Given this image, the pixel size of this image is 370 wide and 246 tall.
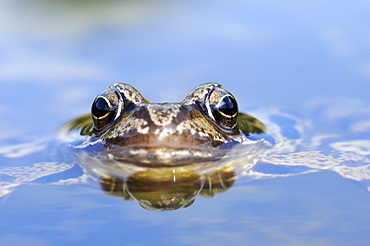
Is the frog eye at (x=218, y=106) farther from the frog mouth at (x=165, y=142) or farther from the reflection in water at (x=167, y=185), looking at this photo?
the reflection in water at (x=167, y=185)

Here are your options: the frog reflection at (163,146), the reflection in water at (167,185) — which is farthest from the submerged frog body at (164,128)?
the reflection in water at (167,185)

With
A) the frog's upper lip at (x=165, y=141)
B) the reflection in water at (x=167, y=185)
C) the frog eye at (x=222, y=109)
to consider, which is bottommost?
the reflection in water at (x=167, y=185)

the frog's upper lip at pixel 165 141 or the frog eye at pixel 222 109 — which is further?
the frog eye at pixel 222 109

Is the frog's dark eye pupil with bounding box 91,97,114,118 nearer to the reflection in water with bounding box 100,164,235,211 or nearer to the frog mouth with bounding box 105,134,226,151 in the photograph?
the frog mouth with bounding box 105,134,226,151

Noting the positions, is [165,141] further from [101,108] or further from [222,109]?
[101,108]

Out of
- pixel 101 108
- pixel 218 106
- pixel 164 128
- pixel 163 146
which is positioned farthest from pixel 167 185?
pixel 101 108

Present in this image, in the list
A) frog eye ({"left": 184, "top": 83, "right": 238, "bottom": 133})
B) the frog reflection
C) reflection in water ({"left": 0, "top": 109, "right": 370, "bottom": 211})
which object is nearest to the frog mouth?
the frog reflection
